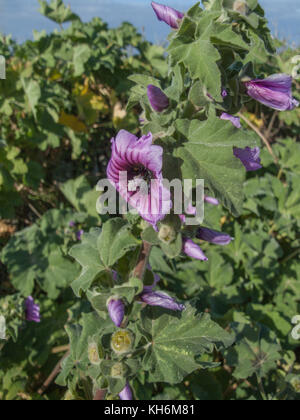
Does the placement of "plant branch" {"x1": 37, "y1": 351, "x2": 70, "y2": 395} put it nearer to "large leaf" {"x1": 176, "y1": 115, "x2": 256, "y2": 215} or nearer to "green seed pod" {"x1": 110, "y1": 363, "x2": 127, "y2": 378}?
"green seed pod" {"x1": 110, "y1": 363, "x2": 127, "y2": 378}

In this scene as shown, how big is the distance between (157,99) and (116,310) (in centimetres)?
51

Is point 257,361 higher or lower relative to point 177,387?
higher

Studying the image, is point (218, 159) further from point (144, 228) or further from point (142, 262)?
point (142, 262)

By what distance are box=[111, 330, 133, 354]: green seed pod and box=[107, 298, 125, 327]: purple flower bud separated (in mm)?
118

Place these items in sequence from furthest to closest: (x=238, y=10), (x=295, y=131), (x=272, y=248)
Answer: (x=295, y=131), (x=272, y=248), (x=238, y=10)

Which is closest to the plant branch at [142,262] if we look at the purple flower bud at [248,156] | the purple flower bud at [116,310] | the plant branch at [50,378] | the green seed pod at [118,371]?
the purple flower bud at [116,310]

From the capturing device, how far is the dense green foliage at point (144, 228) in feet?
2.72

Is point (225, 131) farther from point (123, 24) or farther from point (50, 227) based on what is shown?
point (123, 24)

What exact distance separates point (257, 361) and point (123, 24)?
3162 mm

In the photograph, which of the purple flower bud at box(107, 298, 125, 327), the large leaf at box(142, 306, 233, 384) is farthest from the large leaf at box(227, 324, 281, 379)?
the purple flower bud at box(107, 298, 125, 327)

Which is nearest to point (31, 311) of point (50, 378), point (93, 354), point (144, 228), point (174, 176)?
point (50, 378)

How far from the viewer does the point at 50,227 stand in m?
2.33

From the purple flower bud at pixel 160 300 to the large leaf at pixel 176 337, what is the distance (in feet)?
0.25

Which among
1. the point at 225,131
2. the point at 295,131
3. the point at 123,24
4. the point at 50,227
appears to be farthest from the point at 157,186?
the point at 123,24
